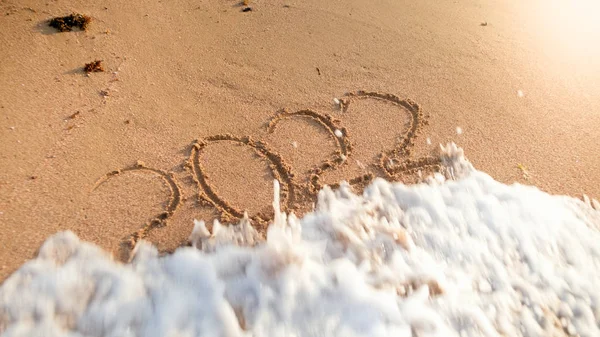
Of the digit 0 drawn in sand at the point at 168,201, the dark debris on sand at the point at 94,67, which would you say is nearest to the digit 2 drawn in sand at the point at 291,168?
the digit 0 drawn in sand at the point at 168,201

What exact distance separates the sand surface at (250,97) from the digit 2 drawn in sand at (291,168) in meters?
0.02

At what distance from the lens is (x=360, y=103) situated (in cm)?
238

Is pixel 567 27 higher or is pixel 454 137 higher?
pixel 567 27

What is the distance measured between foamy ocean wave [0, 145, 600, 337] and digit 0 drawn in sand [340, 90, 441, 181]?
3.7 inches

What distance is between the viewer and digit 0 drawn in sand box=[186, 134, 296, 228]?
1.86m

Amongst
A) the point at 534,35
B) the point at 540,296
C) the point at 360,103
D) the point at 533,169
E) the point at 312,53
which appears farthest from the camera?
the point at 534,35

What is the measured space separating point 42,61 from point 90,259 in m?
1.15

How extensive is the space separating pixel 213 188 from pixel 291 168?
350mm

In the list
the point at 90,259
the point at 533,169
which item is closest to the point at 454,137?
the point at 533,169

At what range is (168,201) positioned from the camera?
1.86m

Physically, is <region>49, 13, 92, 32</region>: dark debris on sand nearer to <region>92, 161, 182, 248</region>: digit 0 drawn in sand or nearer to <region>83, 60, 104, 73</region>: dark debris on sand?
<region>83, 60, 104, 73</region>: dark debris on sand

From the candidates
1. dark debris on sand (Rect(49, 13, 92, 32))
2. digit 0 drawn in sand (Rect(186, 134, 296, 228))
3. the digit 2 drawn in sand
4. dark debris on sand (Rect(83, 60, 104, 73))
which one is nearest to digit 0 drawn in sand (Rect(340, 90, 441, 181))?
the digit 2 drawn in sand

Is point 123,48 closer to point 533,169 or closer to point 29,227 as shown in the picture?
point 29,227

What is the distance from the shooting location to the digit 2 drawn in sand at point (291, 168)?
6.11 feet
